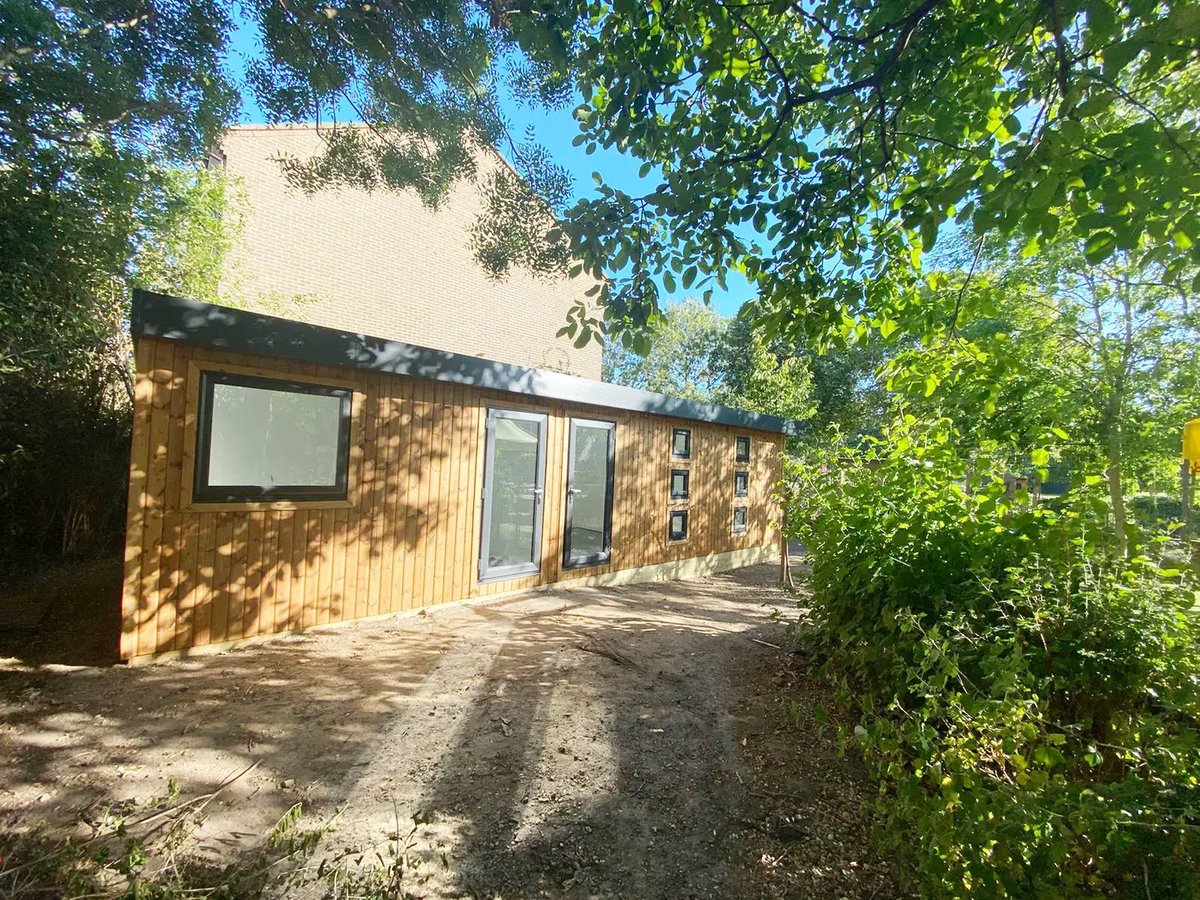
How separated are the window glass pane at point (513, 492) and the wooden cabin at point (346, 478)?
0.02 meters

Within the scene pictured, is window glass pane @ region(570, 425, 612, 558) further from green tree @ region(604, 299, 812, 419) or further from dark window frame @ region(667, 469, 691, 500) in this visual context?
green tree @ region(604, 299, 812, 419)

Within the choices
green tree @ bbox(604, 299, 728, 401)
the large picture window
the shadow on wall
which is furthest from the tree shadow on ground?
green tree @ bbox(604, 299, 728, 401)

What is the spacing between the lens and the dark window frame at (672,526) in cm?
746

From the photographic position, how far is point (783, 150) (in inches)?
106

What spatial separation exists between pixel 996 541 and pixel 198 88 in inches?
286

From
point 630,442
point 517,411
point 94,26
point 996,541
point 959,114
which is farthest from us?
point 630,442

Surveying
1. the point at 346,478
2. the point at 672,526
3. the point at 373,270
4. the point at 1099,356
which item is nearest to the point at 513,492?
the point at 346,478

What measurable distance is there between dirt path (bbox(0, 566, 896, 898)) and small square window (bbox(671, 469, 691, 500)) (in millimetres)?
3659

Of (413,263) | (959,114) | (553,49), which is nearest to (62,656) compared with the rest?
(553,49)

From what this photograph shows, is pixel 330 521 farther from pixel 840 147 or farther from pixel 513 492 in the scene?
pixel 840 147

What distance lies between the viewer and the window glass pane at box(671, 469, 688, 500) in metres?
7.45

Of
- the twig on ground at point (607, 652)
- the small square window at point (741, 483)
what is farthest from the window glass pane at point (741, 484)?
the twig on ground at point (607, 652)

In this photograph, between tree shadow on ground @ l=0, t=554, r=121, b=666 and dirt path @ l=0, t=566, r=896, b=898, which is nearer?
dirt path @ l=0, t=566, r=896, b=898

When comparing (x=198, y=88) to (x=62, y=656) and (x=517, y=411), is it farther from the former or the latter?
(x=62, y=656)
